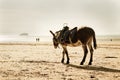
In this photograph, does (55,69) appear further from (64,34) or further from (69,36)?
(64,34)

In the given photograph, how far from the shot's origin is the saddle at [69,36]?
17.3 meters

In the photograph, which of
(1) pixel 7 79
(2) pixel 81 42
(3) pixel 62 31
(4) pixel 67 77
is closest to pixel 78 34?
(2) pixel 81 42

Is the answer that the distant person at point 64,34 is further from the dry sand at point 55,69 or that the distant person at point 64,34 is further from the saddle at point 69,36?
the dry sand at point 55,69

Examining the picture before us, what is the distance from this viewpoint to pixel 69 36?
705 inches

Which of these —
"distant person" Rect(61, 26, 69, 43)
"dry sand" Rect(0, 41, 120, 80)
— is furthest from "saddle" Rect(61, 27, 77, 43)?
"dry sand" Rect(0, 41, 120, 80)

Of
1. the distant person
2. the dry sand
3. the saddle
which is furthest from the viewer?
the distant person

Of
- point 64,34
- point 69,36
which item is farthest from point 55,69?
point 64,34

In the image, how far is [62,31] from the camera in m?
19.0

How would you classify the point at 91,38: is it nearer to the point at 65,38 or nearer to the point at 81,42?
the point at 81,42

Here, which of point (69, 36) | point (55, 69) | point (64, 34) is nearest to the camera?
point (55, 69)

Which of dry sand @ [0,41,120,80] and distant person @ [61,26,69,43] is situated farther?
distant person @ [61,26,69,43]

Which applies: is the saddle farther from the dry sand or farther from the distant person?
the dry sand

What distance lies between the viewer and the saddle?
680 inches

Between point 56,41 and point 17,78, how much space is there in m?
8.67
